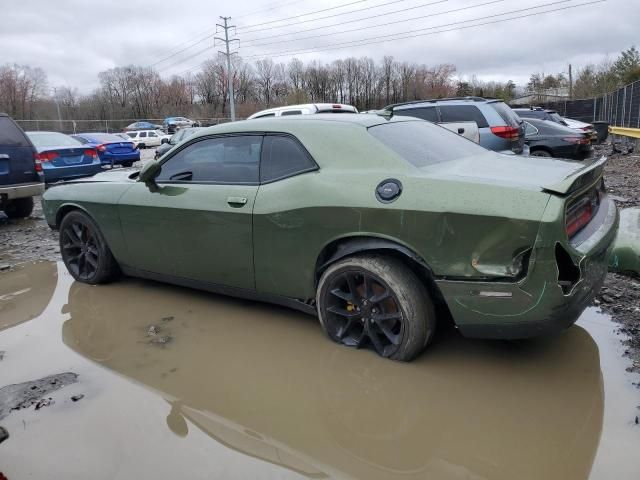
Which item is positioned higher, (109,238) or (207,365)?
(109,238)

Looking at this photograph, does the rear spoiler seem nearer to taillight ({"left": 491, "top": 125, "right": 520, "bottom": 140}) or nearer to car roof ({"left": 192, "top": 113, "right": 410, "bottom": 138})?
car roof ({"left": 192, "top": 113, "right": 410, "bottom": 138})

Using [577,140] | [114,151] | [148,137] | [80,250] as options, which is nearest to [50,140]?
[114,151]

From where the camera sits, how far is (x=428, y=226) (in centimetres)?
280

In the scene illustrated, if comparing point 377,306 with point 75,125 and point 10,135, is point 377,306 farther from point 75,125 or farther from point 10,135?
point 75,125

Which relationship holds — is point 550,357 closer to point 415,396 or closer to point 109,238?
point 415,396

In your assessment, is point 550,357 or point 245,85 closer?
point 550,357

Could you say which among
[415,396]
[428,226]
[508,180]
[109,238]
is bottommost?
[415,396]

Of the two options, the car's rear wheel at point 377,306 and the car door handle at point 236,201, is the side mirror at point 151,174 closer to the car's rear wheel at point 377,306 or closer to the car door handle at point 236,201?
the car door handle at point 236,201

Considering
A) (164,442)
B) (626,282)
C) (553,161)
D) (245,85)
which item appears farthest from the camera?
(245,85)

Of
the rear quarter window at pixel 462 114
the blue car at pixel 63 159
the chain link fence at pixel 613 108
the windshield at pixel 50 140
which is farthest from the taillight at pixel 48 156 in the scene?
the chain link fence at pixel 613 108

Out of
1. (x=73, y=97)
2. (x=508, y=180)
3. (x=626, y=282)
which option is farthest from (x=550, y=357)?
(x=73, y=97)

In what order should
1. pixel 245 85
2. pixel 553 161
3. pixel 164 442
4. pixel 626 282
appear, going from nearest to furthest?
pixel 164 442, pixel 553 161, pixel 626 282, pixel 245 85

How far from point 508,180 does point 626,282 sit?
2.27m

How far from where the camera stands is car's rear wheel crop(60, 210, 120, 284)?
4.70 m
